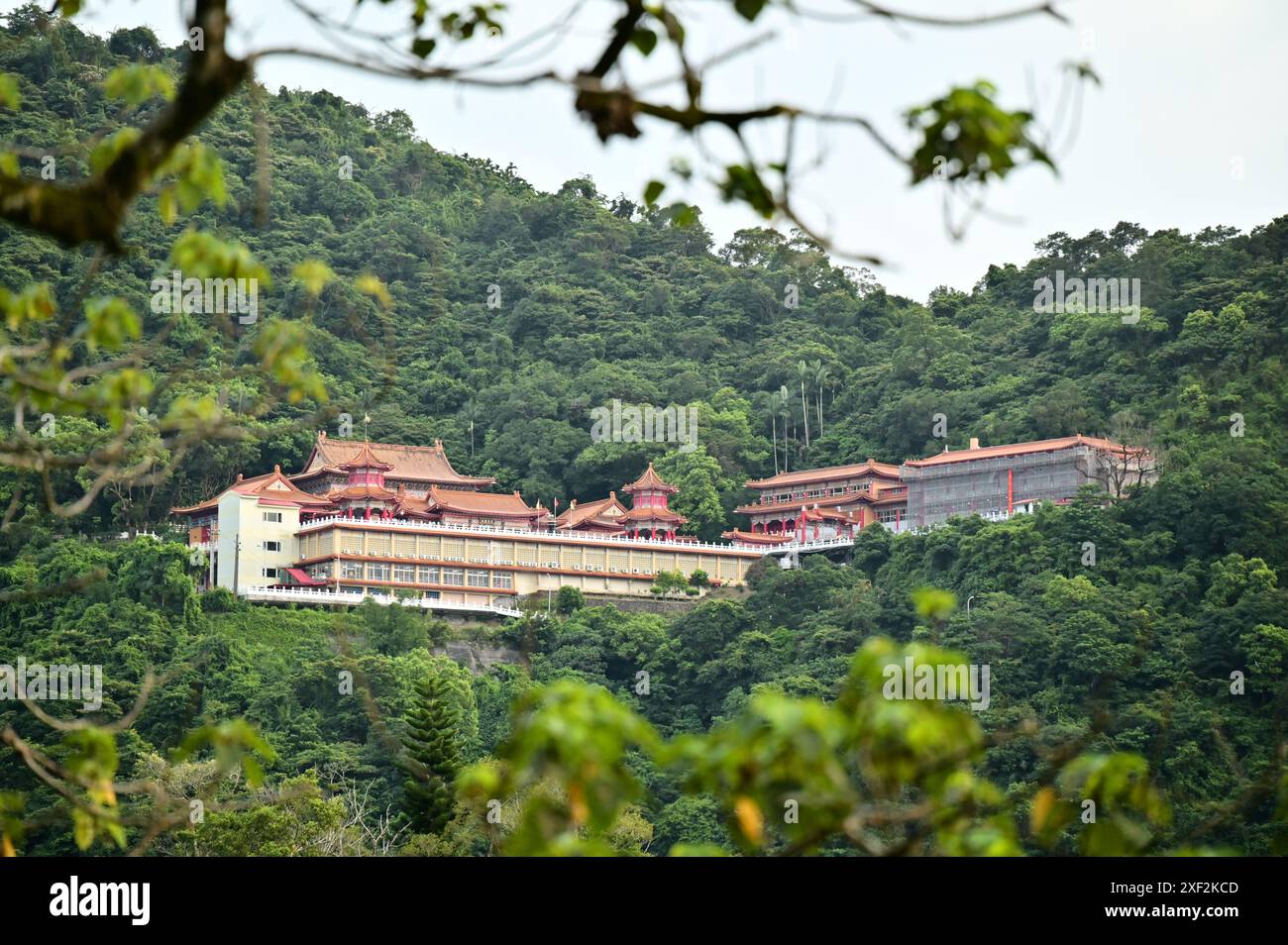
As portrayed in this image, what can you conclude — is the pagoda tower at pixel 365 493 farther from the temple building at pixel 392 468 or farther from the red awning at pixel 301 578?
the red awning at pixel 301 578

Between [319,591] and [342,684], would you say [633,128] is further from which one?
[319,591]

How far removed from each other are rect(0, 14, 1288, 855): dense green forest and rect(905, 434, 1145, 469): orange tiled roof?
120 centimetres

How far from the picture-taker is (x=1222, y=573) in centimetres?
3350

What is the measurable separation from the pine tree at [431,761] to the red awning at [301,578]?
1157 centimetres

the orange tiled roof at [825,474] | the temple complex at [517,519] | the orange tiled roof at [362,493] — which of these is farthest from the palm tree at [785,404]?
the orange tiled roof at [362,493]

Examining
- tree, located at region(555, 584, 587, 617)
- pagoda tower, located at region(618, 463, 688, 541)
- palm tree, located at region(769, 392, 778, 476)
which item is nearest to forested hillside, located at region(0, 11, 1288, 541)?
palm tree, located at region(769, 392, 778, 476)

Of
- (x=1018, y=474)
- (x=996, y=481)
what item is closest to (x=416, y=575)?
(x=996, y=481)

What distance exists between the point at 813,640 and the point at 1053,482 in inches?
289

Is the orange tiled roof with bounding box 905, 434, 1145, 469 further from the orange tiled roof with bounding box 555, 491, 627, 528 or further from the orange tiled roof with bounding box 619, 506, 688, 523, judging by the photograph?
the orange tiled roof with bounding box 555, 491, 627, 528

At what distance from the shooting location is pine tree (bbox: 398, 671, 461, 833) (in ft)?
78.3

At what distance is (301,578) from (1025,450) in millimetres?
15028

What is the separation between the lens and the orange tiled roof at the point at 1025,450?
3947cm

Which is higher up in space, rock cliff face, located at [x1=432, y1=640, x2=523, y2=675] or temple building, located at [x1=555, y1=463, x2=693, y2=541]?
temple building, located at [x1=555, y1=463, x2=693, y2=541]
